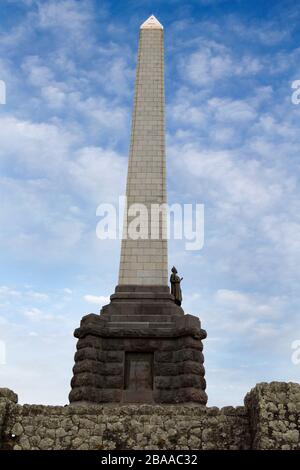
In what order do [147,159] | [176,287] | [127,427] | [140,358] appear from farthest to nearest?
[147,159] → [176,287] → [140,358] → [127,427]

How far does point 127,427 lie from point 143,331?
6.99m

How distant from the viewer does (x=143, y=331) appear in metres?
15.0

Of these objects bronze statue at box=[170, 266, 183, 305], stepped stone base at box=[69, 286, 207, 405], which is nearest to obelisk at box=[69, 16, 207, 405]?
stepped stone base at box=[69, 286, 207, 405]

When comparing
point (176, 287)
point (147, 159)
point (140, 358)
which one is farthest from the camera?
point (147, 159)

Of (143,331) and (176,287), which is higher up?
(176,287)

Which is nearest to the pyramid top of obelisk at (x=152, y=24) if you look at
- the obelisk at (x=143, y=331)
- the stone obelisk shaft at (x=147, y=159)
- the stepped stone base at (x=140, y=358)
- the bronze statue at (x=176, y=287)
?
the stone obelisk shaft at (x=147, y=159)

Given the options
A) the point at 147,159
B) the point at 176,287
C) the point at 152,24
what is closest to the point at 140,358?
the point at 176,287

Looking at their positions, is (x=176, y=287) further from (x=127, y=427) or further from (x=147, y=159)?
(x=127, y=427)

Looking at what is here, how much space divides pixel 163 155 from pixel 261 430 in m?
13.4

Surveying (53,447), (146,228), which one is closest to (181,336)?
(146,228)

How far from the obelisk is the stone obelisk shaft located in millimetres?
37
